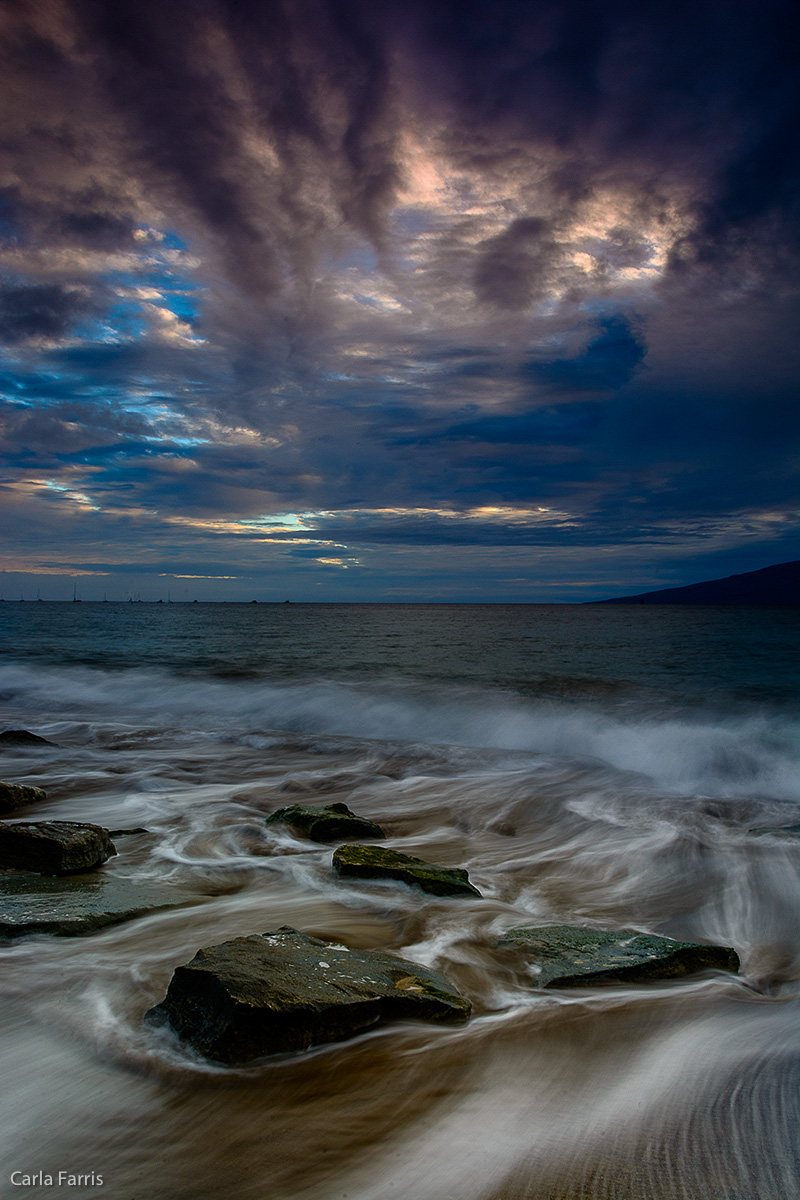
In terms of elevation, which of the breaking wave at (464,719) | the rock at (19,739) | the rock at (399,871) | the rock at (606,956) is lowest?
the breaking wave at (464,719)

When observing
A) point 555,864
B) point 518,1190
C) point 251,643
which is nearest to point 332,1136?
point 518,1190

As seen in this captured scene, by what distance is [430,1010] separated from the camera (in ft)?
9.79

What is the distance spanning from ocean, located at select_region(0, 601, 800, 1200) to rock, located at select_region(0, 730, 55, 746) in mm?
260

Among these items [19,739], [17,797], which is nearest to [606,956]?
[17,797]

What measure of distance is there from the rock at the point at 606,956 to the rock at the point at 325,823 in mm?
2581

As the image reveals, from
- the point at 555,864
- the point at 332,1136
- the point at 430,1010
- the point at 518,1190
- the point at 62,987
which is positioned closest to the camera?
the point at 518,1190

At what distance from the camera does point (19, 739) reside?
34.9 feet

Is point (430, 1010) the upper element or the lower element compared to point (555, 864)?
upper

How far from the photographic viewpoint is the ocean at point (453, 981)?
7.07ft

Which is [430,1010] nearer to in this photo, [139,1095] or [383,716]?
[139,1095]

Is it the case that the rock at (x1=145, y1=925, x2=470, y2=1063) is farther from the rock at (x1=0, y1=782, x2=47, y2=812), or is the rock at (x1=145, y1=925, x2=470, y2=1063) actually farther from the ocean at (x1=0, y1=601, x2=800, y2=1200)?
the rock at (x1=0, y1=782, x2=47, y2=812)

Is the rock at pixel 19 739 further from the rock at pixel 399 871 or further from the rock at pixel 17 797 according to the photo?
the rock at pixel 399 871

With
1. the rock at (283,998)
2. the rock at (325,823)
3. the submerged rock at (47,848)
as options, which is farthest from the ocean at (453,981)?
the submerged rock at (47,848)

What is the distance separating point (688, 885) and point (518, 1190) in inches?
175
